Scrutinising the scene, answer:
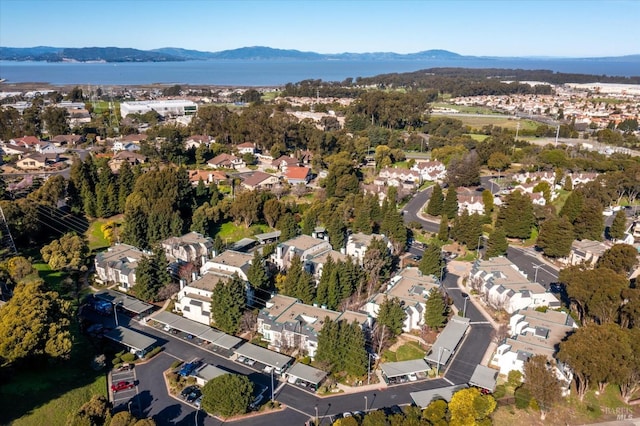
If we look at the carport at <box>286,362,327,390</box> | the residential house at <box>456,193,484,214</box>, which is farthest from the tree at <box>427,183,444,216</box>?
the carport at <box>286,362,327,390</box>

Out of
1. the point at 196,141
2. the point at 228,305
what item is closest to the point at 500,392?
the point at 228,305

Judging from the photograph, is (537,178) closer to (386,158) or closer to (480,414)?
(386,158)

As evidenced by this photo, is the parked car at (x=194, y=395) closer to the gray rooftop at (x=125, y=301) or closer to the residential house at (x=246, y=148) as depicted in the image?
the gray rooftop at (x=125, y=301)

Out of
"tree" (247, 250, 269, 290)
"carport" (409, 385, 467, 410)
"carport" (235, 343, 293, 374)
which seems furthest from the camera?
"tree" (247, 250, 269, 290)

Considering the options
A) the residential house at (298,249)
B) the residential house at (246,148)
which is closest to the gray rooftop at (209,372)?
the residential house at (298,249)

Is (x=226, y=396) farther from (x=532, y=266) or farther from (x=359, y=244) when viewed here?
(x=532, y=266)

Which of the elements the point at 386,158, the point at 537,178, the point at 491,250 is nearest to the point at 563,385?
the point at 491,250

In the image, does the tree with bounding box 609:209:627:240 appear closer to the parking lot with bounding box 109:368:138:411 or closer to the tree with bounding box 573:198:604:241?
the tree with bounding box 573:198:604:241
